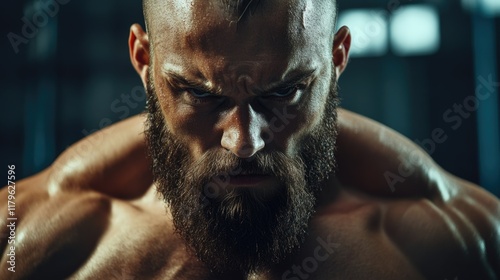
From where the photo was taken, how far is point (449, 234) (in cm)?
103

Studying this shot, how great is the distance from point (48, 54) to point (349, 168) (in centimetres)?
130

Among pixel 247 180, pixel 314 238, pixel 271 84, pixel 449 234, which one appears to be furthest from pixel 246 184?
pixel 449 234

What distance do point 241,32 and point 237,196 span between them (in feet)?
0.69

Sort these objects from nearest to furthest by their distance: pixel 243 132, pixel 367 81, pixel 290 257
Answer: pixel 243 132 → pixel 290 257 → pixel 367 81

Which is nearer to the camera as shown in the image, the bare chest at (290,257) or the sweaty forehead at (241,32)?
the sweaty forehead at (241,32)

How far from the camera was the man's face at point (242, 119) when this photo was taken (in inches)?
31.8

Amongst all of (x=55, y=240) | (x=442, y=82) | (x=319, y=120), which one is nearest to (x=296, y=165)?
(x=319, y=120)

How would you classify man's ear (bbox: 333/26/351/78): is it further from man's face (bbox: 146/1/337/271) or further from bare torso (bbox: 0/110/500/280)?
bare torso (bbox: 0/110/500/280)

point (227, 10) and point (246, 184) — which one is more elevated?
point (227, 10)

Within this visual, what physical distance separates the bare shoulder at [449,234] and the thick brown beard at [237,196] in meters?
0.16

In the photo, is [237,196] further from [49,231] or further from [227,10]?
[49,231]

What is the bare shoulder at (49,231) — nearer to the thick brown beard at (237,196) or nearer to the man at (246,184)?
the man at (246,184)

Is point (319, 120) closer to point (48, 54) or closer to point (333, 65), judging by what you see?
point (333, 65)

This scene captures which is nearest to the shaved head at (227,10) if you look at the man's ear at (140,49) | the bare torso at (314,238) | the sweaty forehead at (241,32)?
the sweaty forehead at (241,32)
